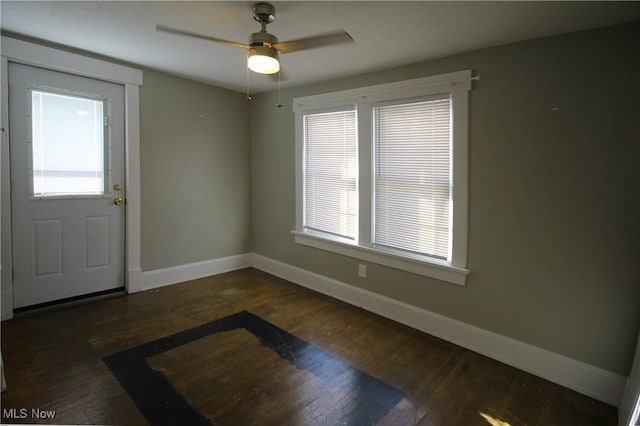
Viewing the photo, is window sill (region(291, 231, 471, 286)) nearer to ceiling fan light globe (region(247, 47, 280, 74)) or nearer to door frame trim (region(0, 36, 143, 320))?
door frame trim (region(0, 36, 143, 320))

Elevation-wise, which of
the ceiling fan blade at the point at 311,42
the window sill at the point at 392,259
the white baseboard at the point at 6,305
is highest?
the ceiling fan blade at the point at 311,42

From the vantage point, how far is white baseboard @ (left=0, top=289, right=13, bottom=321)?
2.85 m

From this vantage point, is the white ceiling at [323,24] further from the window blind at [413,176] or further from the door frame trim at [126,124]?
the window blind at [413,176]

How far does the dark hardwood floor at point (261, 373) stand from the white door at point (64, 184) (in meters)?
0.34

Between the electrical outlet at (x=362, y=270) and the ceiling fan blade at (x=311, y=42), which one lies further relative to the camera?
the electrical outlet at (x=362, y=270)

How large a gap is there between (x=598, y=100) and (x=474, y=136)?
2.47ft

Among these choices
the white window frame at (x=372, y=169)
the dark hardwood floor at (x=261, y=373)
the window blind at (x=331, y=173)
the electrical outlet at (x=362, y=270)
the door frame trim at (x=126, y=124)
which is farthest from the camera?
the window blind at (x=331, y=173)

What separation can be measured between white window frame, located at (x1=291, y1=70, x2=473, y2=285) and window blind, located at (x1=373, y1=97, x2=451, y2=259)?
0.22 ft

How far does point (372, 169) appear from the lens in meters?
3.28

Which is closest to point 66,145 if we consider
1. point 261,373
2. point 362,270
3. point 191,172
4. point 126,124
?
Answer: point 126,124

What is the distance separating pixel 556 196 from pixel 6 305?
14.4 ft

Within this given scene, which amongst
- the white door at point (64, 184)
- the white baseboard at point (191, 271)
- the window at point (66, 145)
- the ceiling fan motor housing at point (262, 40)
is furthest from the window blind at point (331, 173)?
the window at point (66, 145)

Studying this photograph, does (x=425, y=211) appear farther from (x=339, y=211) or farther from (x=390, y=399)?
(x=390, y=399)

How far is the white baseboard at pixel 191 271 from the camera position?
3.76m
